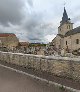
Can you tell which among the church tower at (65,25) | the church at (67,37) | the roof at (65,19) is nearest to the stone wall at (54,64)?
the church at (67,37)

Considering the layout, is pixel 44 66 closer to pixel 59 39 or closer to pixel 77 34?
pixel 77 34

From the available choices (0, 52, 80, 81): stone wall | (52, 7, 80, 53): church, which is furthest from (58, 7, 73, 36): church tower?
(0, 52, 80, 81): stone wall

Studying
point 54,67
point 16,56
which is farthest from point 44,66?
point 16,56

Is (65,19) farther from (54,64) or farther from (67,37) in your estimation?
(54,64)

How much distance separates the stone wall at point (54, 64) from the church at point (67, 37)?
31.6 metres

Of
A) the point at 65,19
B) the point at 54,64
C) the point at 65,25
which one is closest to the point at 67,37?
the point at 65,25

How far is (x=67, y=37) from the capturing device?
54.8m

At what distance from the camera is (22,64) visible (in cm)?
1769

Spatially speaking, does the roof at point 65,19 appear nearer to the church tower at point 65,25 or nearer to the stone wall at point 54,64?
the church tower at point 65,25

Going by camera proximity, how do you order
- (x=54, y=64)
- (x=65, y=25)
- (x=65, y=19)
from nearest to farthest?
(x=54, y=64), (x=65, y=25), (x=65, y=19)

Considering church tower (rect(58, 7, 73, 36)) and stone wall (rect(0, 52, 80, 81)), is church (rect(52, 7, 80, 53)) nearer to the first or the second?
church tower (rect(58, 7, 73, 36))

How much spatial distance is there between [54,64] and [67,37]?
42.9 meters

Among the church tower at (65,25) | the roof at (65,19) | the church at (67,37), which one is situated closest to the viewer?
the church at (67,37)

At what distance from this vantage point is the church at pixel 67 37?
1961 inches
